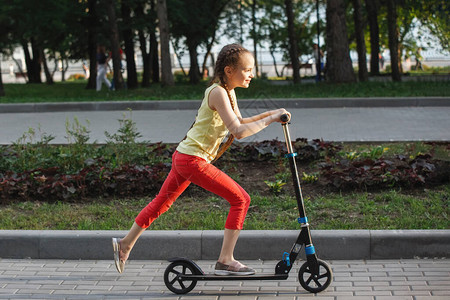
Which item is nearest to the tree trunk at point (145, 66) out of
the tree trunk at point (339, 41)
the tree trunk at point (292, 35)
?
the tree trunk at point (292, 35)

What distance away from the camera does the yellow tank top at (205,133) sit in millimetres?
4758

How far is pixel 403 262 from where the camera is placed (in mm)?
5375

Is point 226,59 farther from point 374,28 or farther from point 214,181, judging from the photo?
point 374,28

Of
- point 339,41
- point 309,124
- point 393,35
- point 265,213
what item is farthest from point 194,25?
point 265,213

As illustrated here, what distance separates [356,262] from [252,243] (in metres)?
0.79

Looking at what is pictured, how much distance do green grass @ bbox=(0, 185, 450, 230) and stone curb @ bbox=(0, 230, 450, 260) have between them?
1.00ft

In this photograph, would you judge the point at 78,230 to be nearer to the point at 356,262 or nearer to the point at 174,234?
the point at 174,234

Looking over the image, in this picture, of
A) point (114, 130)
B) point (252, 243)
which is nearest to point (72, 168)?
point (252, 243)

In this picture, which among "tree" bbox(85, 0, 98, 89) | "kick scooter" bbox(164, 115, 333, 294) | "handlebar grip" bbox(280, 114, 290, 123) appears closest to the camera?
"handlebar grip" bbox(280, 114, 290, 123)

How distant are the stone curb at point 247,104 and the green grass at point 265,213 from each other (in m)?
8.24

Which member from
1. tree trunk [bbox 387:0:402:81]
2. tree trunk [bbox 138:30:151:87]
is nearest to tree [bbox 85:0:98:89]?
tree trunk [bbox 138:30:151:87]

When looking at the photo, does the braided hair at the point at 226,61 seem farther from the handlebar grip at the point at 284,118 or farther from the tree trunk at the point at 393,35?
the tree trunk at the point at 393,35

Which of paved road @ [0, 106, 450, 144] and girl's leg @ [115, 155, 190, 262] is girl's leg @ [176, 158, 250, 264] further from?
paved road @ [0, 106, 450, 144]

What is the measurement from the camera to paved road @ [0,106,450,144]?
11305mm
